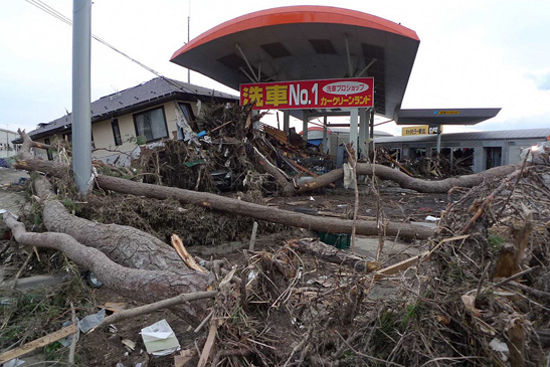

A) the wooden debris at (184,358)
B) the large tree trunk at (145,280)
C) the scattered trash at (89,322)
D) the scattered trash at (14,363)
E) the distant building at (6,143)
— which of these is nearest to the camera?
the wooden debris at (184,358)

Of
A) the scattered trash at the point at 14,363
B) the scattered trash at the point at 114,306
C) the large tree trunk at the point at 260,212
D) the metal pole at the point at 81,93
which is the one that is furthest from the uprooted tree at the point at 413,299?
the metal pole at the point at 81,93

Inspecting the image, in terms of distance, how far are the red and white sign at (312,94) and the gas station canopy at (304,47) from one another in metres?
0.71

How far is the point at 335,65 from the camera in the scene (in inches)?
535

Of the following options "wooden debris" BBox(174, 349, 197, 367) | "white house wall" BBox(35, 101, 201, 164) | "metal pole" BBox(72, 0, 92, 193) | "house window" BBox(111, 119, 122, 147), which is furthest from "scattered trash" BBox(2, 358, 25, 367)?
"house window" BBox(111, 119, 122, 147)

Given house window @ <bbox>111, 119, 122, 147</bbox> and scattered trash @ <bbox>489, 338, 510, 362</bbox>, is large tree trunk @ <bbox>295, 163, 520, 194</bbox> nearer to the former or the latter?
scattered trash @ <bbox>489, 338, 510, 362</bbox>

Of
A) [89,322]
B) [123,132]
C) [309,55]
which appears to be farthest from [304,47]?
[89,322]

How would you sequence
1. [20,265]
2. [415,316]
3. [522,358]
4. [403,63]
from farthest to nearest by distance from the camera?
[403,63]
[20,265]
[415,316]
[522,358]

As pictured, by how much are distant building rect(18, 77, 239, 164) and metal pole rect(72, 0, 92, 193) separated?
650cm

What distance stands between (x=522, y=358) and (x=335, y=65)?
43.7 feet

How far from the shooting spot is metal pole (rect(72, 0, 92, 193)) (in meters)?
5.30

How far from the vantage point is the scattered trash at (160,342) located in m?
2.80

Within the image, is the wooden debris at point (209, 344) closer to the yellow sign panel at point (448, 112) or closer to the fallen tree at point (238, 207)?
the fallen tree at point (238, 207)

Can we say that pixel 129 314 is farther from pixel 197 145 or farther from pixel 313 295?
pixel 197 145

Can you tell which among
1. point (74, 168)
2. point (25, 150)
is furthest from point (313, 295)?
point (25, 150)
